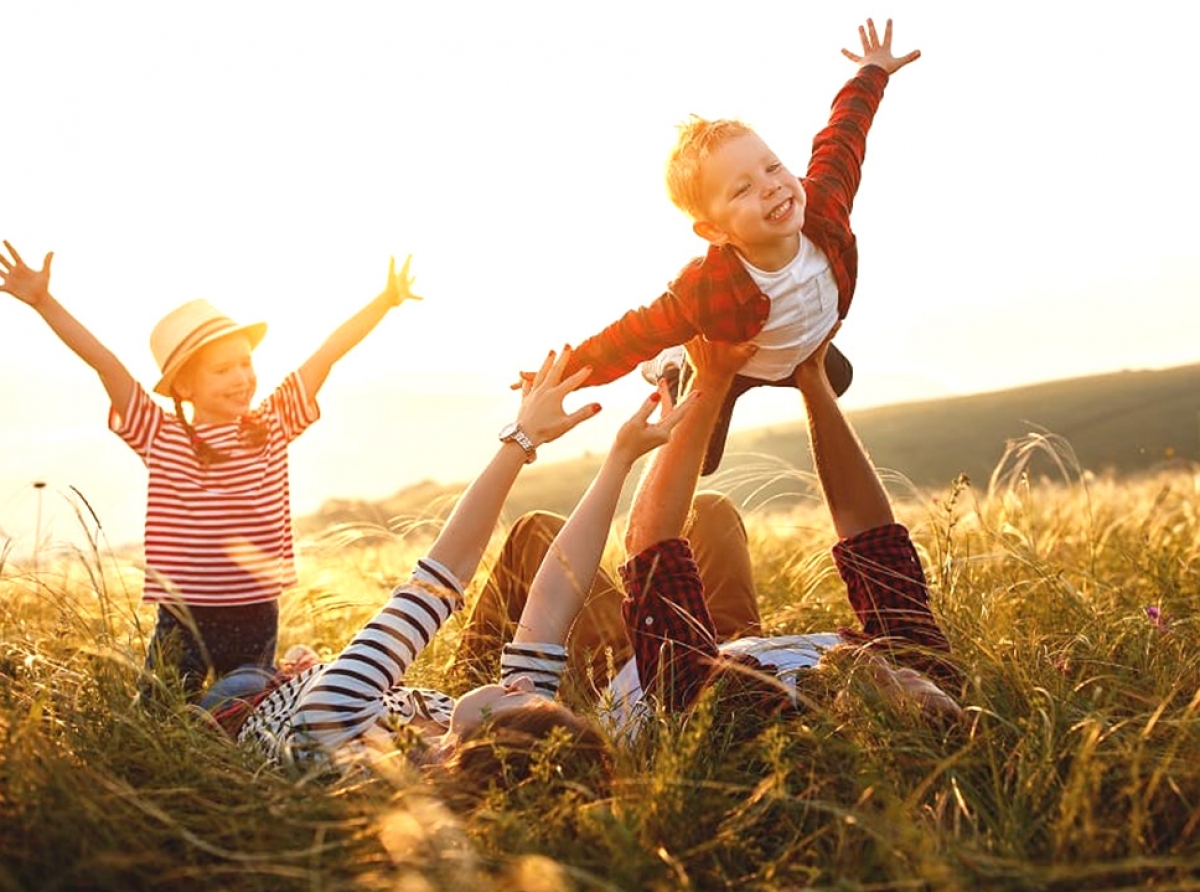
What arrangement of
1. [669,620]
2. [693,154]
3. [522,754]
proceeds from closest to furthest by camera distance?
1. [522,754]
2. [669,620]
3. [693,154]

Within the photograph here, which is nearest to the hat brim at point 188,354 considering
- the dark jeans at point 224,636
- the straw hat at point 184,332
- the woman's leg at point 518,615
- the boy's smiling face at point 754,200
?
the straw hat at point 184,332

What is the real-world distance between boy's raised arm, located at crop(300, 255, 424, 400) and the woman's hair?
2329 millimetres

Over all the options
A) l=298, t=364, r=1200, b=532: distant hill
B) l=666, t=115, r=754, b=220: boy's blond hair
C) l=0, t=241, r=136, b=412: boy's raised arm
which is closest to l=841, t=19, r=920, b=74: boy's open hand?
l=666, t=115, r=754, b=220: boy's blond hair

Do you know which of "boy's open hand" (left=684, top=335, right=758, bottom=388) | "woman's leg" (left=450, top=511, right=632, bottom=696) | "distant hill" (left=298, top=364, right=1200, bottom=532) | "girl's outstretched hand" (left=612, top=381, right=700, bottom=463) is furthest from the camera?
"distant hill" (left=298, top=364, right=1200, bottom=532)

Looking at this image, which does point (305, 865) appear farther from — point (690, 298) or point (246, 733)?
point (690, 298)

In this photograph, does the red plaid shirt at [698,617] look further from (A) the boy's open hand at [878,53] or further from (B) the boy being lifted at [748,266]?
(A) the boy's open hand at [878,53]

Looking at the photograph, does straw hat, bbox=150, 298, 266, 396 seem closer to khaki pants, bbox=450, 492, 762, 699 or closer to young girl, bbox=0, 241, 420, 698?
young girl, bbox=0, 241, 420, 698

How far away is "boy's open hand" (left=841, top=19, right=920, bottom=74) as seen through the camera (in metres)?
4.18

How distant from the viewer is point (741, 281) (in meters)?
3.56

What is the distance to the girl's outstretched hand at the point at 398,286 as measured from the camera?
15.4 feet

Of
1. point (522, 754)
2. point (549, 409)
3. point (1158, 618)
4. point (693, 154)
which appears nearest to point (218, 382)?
point (549, 409)

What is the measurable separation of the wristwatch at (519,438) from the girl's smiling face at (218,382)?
1.88 metres

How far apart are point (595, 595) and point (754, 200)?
1324 millimetres

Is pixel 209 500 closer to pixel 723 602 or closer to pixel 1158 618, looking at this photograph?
pixel 723 602
